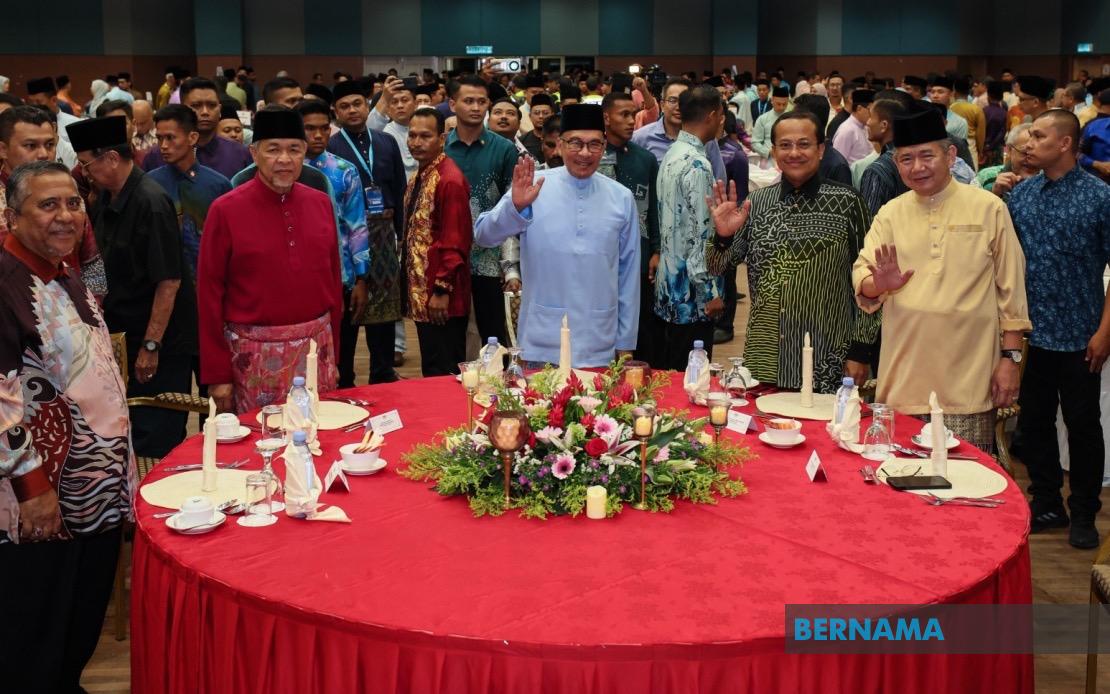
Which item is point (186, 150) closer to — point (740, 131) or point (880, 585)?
point (880, 585)

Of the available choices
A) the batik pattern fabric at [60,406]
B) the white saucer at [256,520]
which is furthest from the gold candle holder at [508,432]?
the batik pattern fabric at [60,406]

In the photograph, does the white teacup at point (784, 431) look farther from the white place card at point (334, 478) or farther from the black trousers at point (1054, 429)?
the black trousers at point (1054, 429)

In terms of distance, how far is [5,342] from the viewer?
10.0ft

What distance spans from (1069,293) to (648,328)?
7.09ft

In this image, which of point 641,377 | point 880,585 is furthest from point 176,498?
point 880,585

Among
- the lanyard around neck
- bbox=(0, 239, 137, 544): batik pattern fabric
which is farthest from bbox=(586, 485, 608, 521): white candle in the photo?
the lanyard around neck

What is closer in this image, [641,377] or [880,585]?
[880,585]

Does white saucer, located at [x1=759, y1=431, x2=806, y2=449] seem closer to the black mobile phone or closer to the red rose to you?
the black mobile phone

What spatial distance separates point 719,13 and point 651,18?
61.4 inches

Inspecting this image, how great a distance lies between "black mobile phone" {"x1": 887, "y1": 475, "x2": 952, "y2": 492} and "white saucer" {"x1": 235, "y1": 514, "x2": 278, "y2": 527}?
1.60m

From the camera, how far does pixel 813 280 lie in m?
4.26

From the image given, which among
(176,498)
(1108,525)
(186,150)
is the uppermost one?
(186,150)

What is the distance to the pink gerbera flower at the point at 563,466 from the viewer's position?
2.92 metres

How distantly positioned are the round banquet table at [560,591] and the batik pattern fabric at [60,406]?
26 cm
